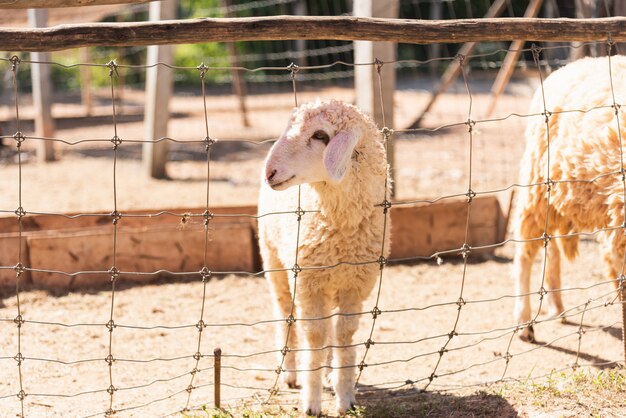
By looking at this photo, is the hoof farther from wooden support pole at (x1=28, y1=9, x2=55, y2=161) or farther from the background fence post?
wooden support pole at (x1=28, y1=9, x2=55, y2=161)

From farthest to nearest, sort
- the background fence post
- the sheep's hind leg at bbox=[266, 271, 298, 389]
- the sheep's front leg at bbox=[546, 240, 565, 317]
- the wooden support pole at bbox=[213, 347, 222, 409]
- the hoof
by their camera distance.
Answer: the background fence post < the sheep's front leg at bbox=[546, 240, 565, 317] < the hoof < the sheep's hind leg at bbox=[266, 271, 298, 389] < the wooden support pole at bbox=[213, 347, 222, 409]

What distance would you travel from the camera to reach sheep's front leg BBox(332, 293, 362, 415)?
14.2ft

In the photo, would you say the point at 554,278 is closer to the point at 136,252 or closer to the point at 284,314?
the point at 284,314

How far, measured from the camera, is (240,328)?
5836 mm

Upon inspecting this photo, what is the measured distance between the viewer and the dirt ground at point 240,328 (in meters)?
4.64

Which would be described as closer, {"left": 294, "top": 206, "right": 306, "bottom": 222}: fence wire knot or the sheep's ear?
the sheep's ear

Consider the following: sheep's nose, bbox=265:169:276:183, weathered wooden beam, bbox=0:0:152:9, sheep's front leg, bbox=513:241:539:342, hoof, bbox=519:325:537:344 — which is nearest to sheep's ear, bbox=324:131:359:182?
sheep's nose, bbox=265:169:276:183

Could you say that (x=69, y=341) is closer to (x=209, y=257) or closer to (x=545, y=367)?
(x=209, y=257)

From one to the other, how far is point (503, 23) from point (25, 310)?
397 cm

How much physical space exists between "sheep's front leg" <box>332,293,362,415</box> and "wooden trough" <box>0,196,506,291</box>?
69.6 inches

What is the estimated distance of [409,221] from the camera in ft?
23.7

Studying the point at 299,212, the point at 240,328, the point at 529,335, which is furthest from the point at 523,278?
the point at 299,212

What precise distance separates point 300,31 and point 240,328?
257cm

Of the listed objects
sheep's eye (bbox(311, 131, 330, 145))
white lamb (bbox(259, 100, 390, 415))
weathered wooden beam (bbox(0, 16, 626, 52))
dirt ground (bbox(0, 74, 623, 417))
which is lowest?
dirt ground (bbox(0, 74, 623, 417))
